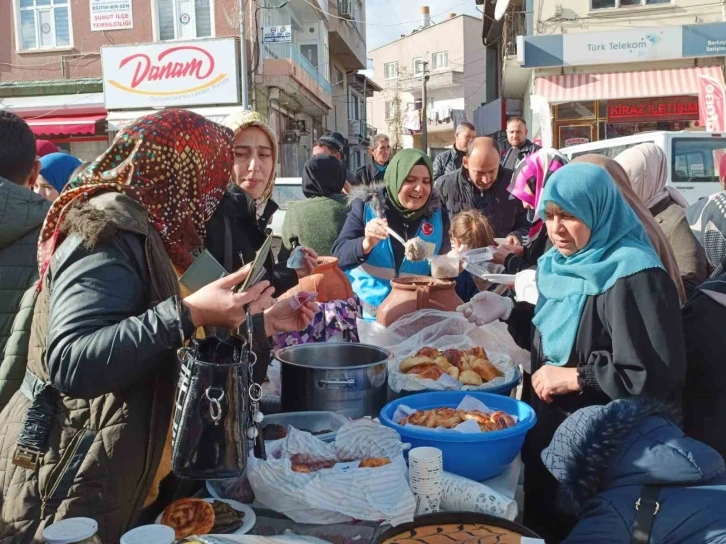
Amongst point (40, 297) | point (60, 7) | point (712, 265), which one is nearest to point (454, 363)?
point (40, 297)

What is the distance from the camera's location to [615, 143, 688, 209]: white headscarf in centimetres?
344

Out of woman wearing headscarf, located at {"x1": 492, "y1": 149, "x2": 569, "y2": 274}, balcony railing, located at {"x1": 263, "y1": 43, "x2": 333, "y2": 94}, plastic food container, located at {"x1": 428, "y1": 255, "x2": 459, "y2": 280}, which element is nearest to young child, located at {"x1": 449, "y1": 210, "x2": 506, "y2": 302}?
woman wearing headscarf, located at {"x1": 492, "y1": 149, "x2": 569, "y2": 274}

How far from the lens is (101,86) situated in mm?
17609

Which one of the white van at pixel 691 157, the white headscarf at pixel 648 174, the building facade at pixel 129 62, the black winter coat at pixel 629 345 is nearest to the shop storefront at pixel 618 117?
the white van at pixel 691 157

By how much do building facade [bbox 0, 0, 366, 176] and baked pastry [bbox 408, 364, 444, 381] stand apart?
15.3 meters

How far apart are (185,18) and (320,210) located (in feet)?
51.3

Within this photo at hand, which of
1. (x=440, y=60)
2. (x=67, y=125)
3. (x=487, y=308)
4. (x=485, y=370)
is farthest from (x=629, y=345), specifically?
(x=440, y=60)

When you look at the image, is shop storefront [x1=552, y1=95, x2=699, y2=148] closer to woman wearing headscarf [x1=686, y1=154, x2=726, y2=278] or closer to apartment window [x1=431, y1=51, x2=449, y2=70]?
woman wearing headscarf [x1=686, y1=154, x2=726, y2=278]

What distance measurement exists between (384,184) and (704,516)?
8.80 ft

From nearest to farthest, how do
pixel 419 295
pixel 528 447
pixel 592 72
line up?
pixel 528 447 < pixel 419 295 < pixel 592 72

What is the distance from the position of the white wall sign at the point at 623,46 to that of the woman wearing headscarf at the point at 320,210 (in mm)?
13342

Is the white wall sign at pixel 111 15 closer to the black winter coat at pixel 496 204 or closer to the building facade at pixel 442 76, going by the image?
the black winter coat at pixel 496 204

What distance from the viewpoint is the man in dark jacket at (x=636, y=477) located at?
5.22 feet

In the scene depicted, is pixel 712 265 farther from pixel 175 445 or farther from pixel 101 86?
pixel 101 86
